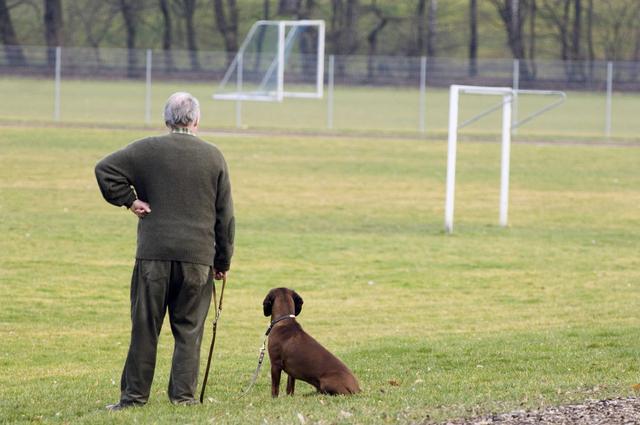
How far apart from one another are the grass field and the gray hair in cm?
170

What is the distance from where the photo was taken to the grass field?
26.4 ft

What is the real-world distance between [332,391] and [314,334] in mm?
4327

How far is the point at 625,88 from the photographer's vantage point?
5031 centimetres

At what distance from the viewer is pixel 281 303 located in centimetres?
803

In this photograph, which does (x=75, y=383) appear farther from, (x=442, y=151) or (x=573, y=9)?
(x=573, y=9)

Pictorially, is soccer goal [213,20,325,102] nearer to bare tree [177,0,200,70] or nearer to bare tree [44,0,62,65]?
bare tree [44,0,62,65]

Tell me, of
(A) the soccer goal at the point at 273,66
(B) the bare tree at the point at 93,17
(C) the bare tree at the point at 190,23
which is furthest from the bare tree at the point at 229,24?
(A) the soccer goal at the point at 273,66

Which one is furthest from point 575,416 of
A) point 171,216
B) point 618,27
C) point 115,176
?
point 618,27

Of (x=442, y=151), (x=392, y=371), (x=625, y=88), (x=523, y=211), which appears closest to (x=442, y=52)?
(x=625, y=88)

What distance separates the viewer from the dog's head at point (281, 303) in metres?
8.00

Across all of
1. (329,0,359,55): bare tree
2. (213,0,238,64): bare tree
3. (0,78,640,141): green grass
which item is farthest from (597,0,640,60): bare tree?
(213,0,238,64): bare tree

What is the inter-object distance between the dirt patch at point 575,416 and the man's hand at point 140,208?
2.16 m

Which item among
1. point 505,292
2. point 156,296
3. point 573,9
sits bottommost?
point 505,292

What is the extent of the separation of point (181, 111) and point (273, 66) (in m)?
32.5
